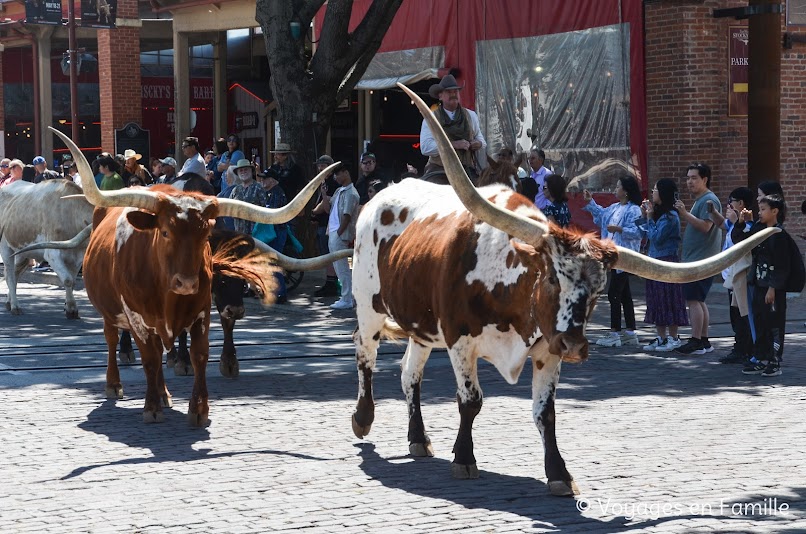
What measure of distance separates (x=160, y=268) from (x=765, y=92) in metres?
8.83

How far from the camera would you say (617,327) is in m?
13.3

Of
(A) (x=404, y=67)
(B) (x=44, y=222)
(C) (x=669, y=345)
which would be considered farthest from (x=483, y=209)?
(A) (x=404, y=67)

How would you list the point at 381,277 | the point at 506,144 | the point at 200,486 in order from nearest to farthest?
the point at 200,486 → the point at 381,277 → the point at 506,144

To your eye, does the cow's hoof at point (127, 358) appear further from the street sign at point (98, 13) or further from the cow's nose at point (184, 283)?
the street sign at point (98, 13)

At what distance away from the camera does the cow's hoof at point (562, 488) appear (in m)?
7.07

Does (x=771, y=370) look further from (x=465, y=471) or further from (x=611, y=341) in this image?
(x=465, y=471)

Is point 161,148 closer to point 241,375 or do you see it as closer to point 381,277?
point 241,375

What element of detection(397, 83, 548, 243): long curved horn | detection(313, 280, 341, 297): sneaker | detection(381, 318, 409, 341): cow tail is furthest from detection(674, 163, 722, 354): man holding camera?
detection(313, 280, 341, 297): sneaker

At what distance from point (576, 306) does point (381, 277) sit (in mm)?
2030

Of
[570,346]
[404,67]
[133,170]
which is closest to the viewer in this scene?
[570,346]

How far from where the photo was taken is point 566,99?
21.1 m

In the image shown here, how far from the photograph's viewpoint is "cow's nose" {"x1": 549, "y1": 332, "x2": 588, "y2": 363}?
263 inches

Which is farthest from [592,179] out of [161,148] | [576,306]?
[161,148]

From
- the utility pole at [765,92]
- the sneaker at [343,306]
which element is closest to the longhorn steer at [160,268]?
the sneaker at [343,306]
